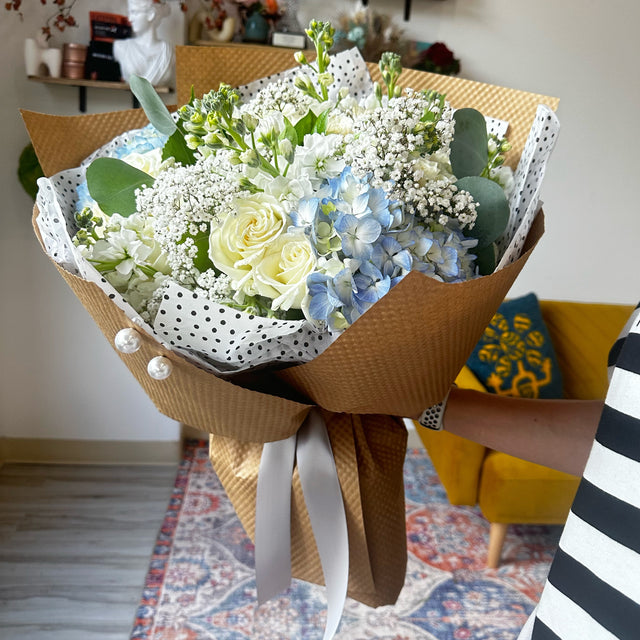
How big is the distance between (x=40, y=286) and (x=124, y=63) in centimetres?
104

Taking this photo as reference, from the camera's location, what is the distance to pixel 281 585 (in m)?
0.81

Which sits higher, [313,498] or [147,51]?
[147,51]

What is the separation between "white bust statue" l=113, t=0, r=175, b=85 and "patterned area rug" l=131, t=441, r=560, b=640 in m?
1.80

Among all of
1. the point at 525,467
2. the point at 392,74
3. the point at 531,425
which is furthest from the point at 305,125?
the point at 525,467

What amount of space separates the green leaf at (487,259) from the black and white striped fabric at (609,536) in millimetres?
180

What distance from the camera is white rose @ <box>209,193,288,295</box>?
22.8 inches

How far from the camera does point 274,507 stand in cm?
75

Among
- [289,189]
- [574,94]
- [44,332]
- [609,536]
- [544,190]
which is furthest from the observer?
[544,190]

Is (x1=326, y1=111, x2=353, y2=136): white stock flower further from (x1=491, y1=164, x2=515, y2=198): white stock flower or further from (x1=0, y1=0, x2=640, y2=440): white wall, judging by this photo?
(x1=0, y1=0, x2=640, y2=440): white wall

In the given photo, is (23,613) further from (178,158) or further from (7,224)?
(178,158)

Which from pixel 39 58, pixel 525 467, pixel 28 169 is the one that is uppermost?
pixel 39 58

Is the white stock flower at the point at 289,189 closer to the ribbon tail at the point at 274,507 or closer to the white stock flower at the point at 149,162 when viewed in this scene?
the white stock flower at the point at 149,162

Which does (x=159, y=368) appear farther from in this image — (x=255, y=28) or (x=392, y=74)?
(x=255, y=28)

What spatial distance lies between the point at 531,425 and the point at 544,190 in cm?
279
